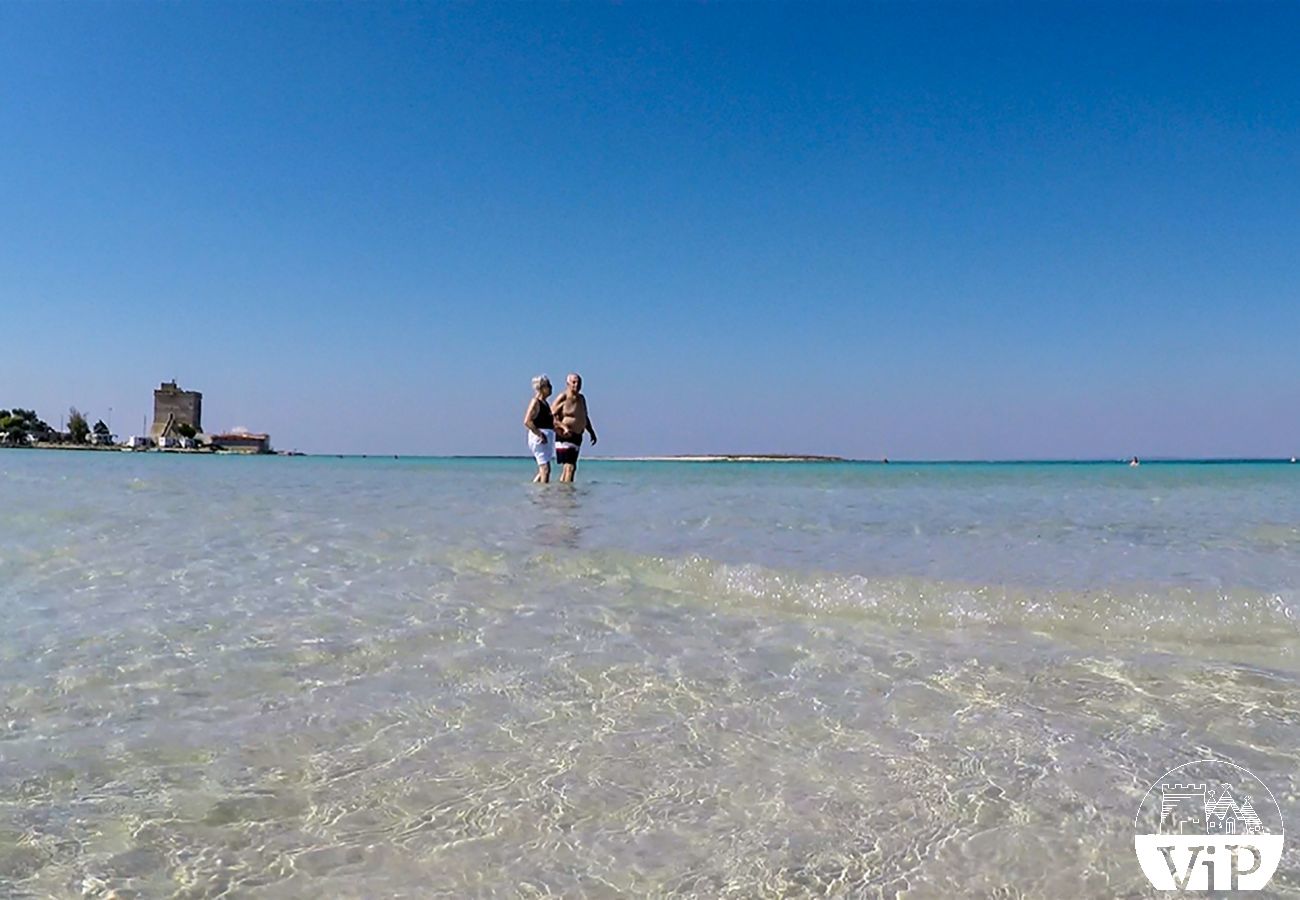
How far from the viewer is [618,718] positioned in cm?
269

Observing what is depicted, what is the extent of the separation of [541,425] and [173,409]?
439 feet

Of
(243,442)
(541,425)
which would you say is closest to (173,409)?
(243,442)

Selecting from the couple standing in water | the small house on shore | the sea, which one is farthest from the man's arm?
the small house on shore

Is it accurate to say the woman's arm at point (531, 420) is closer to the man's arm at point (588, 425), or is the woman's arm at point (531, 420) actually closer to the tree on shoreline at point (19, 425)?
the man's arm at point (588, 425)

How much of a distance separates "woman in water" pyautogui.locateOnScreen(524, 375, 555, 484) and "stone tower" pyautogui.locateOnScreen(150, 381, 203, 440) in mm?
128970

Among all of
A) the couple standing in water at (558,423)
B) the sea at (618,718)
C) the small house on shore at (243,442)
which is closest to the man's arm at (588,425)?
the couple standing in water at (558,423)

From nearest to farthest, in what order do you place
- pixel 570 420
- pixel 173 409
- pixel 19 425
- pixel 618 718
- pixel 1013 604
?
1. pixel 618 718
2. pixel 1013 604
3. pixel 570 420
4. pixel 19 425
5. pixel 173 409

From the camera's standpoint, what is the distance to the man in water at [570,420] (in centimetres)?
1391

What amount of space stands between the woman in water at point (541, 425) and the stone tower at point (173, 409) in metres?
129

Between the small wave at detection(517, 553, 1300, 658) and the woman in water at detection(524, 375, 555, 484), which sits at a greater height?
the woman in water at detection(524, 375, 555, 484)

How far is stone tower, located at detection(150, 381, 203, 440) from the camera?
123250 millimetres

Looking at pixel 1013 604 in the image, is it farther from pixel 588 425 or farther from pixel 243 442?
pixel 243 442

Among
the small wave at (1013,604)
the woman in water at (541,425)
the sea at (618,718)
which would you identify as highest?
the woman in water at (541,425)

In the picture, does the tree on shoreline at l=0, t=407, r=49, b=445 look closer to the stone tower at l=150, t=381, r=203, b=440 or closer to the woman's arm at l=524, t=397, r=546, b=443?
the stone tower at l=150, t=381, r=203, b=440
